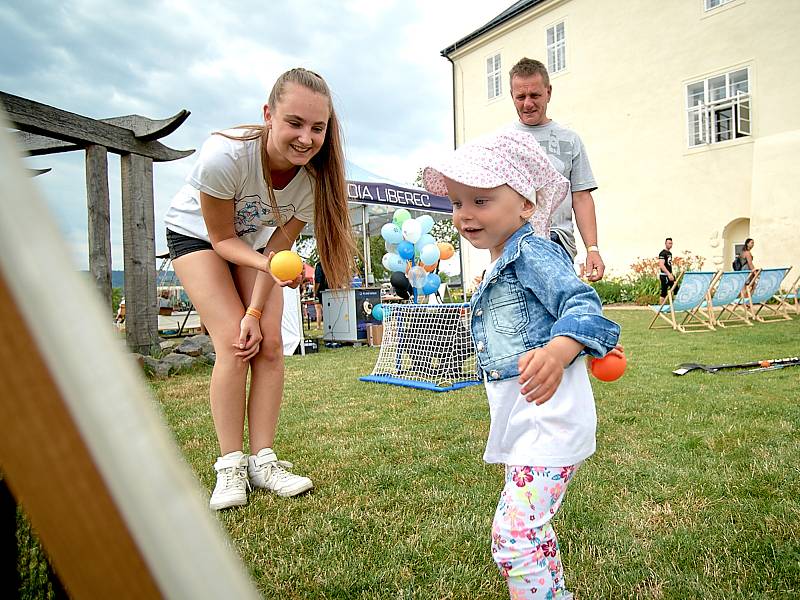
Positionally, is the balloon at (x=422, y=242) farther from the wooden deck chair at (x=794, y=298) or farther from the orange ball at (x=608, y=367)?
the wooden deck chair at (x=794, y=298)

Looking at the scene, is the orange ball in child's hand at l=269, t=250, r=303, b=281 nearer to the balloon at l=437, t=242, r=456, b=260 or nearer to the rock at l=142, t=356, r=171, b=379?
the rock at l=142, t=356, r=171, b=379

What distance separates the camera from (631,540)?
1894mm

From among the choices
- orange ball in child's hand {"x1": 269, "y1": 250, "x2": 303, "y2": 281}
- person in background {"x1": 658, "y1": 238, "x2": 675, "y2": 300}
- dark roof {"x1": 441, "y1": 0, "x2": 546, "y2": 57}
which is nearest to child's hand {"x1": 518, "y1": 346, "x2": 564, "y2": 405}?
orange ball in child's hand {"x1": 269, "y1": 250, "x2": 303, "y2": 281}

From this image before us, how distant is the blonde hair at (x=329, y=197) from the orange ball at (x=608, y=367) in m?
1.35

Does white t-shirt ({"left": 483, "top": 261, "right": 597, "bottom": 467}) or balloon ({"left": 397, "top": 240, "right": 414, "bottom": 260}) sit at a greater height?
balloon ({"left": 397, "top": 240, "right": 414, "bottom": 260})

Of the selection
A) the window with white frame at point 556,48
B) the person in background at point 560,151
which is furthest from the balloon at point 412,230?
the window with white frame at point 556,48

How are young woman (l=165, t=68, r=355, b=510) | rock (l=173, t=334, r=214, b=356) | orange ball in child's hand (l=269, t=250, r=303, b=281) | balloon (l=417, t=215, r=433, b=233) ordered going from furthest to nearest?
balloon (l=417, t=215, r=433, b=233)
rock (l=173, t=334, r=214, b=356)
young woman (l=165, t=68, r=355, b=510)
orange ball in child's hand (l=269, t=250, r=303, b=281)

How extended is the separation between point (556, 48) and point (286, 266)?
1948 centimetres

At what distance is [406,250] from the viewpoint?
7.04 meters

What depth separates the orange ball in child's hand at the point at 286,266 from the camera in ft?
6.31

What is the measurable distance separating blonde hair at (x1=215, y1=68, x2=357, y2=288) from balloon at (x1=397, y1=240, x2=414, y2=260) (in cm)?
445

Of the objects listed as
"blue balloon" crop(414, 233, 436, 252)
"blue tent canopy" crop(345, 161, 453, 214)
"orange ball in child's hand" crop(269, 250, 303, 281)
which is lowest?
"orange ball in child's hand" crop(269, 250, 303, 281)

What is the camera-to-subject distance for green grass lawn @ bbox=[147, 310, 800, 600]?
1670 millimetres

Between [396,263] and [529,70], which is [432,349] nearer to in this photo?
[396,263]
